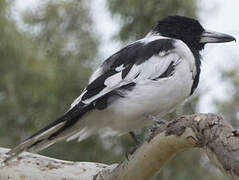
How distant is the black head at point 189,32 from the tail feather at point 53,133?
2.79 feet

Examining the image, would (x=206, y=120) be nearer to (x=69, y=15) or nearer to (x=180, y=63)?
(x=180, y=63)

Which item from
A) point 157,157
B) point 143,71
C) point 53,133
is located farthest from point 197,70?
point 53,133

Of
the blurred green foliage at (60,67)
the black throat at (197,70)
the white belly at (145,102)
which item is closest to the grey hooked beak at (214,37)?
the black throat at (197,70)

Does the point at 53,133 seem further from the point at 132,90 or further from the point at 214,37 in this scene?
the point at 214,37

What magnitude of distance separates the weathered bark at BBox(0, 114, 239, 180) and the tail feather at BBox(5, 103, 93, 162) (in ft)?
0.54

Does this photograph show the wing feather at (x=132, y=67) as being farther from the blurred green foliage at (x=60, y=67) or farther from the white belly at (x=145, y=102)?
the blurred green foliage at (x=60, y=67)

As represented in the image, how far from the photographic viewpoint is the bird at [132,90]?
112 inches

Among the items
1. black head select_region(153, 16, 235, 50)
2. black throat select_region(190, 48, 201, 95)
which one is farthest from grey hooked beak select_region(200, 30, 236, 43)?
black throat select_region(190, 48, 201, 95)

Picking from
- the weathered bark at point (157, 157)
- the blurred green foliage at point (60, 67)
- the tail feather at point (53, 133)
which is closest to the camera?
the weathered bark at point (157, 157)

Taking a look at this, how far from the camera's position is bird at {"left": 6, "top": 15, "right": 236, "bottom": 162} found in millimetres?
2836

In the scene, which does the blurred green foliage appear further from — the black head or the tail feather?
the tail feather

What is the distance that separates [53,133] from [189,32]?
1.14 meters

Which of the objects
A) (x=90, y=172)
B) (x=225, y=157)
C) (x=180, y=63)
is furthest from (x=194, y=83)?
(x=225, y=157)

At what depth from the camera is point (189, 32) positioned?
3391 millimetres
